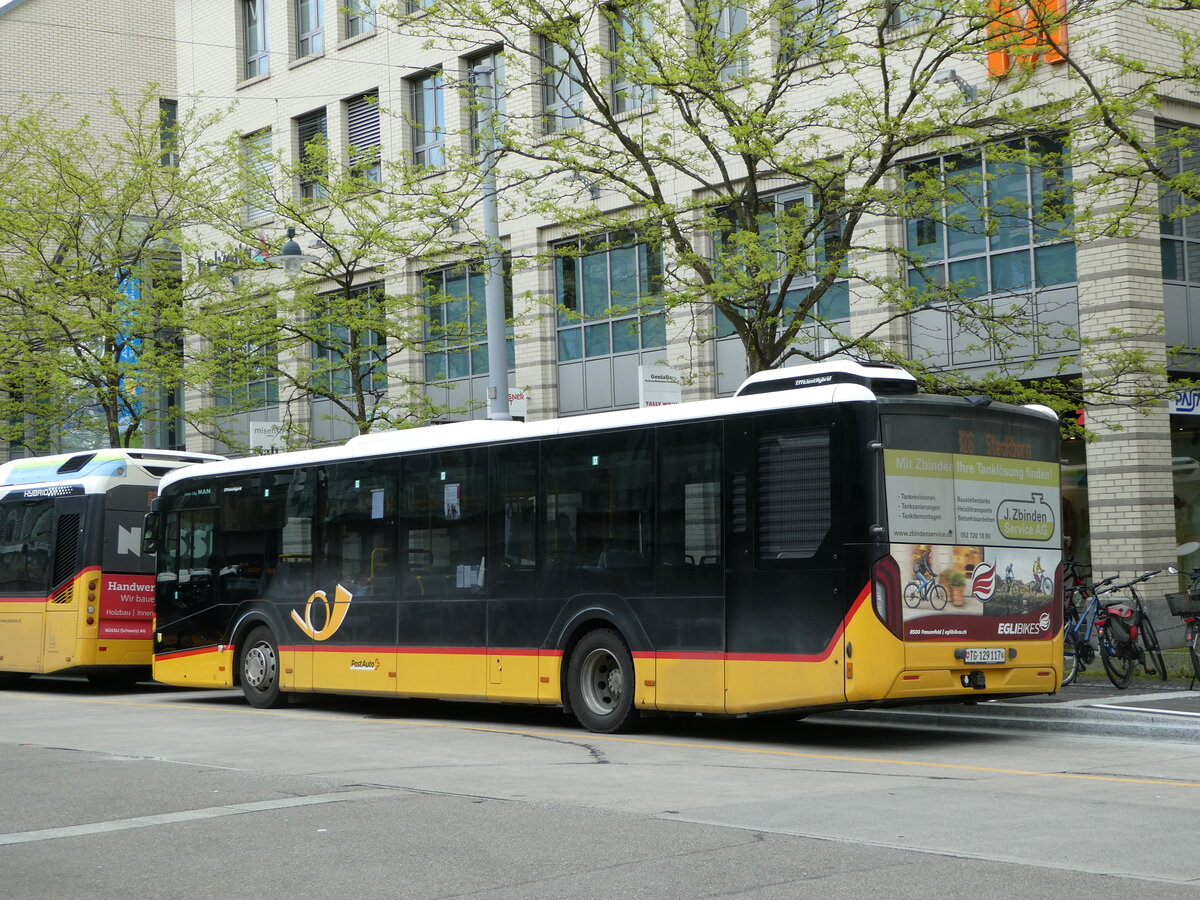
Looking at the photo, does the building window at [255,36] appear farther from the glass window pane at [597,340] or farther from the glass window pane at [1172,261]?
the glass window pane at [1172,261]

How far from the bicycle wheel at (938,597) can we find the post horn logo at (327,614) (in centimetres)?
694

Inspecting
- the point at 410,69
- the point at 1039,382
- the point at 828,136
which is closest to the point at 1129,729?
the point at 1039,382

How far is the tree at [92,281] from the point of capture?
96.2 feet

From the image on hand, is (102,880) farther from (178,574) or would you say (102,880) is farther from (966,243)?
(966,243)

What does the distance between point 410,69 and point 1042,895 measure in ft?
91.5

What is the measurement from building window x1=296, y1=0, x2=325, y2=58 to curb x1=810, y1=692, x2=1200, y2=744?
24455 mm

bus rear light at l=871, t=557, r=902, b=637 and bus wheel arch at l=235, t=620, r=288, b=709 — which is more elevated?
bus rear light at l=871, t=557, r=902, b=637

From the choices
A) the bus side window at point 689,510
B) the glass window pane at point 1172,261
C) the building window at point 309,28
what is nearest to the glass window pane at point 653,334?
the glass window pane at point 1172,261

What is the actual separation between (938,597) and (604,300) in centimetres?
1684

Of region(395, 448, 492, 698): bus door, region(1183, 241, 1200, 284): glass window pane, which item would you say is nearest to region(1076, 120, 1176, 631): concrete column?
region(1183, 241, 1200, 284): glass window pane

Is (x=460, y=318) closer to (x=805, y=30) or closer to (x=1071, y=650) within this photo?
(x=805, y=30)

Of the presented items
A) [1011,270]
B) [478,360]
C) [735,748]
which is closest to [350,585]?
[735,748]

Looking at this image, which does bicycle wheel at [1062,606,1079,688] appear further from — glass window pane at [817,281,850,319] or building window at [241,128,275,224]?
building window at [241,128,275,224]

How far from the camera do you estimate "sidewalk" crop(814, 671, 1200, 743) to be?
12898 millimetres
